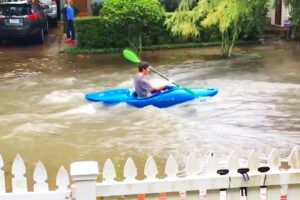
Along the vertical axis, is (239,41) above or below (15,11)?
below

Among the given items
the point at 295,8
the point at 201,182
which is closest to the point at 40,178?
the point at 201,182

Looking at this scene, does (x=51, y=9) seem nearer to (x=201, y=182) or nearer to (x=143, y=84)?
(x=143, y=84)

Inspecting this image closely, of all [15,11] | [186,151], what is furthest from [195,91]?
[15,11]

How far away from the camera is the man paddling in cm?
1031

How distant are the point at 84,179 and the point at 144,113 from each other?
6.34m

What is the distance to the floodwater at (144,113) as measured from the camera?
8000mm

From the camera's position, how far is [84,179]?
3801mm

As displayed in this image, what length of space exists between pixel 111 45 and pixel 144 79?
8405 millimetres

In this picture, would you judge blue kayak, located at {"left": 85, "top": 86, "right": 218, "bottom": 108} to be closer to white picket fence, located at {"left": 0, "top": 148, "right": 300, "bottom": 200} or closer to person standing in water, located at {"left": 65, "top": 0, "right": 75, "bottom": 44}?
white picket fence, located at {"left": 0, "top": 148, "right": 300, "bottom": 200}

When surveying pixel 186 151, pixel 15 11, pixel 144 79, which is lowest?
pixel 186 151

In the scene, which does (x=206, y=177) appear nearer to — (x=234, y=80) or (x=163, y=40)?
(x=234, y=80)

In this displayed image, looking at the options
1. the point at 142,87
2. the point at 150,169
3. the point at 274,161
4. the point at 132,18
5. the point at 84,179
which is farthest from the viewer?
the point at 132,18

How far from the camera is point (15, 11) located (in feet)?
61.9

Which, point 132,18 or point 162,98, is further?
point 132,18
